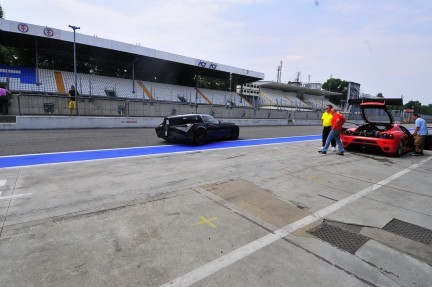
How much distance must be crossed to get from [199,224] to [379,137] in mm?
7879

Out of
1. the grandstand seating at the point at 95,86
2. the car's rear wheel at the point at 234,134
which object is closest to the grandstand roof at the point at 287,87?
the grandstand seating at the point at 95,86

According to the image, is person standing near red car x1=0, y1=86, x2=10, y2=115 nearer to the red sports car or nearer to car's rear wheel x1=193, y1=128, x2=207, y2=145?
car's rear wheel x1=193, y1=128, x2=207, y2=145

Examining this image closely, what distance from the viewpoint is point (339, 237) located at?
10.3 ft

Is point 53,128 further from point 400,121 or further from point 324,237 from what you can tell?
point 400,121

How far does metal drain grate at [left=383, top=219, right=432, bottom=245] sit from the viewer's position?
3223mm

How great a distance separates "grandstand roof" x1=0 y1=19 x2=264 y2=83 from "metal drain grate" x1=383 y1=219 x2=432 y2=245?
93.2ft

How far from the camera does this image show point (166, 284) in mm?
2184

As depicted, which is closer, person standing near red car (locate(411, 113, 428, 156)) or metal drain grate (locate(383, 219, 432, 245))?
metal drain grate (locate(383, 219, 432, 245))

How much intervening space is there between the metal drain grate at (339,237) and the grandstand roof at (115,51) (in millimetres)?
27979

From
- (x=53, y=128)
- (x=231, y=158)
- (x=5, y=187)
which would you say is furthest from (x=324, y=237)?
(x=53, y=128)

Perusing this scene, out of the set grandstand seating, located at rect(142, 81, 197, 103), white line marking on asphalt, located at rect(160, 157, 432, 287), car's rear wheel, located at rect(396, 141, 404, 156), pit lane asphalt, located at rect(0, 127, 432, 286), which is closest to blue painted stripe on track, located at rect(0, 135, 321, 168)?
pit lane asphalt, located at rect(0, 127, 432, 286)

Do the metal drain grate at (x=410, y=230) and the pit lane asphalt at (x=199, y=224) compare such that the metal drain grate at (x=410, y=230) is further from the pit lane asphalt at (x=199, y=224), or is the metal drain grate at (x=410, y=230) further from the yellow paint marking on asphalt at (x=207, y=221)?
the yellow paint marking on asphalt at (x=207, y=221)

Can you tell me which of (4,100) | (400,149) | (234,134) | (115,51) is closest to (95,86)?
(115,51)

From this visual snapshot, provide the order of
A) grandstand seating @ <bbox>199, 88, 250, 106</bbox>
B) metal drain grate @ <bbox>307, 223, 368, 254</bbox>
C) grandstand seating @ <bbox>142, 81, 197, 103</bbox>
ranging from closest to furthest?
metal drain grate @ <bbox>307, 223, 368, 254</bbox>
grandstand seating @ <bbox>142, 81, 197, 103</bbox>
grandstand seating @ <bbox>199, 88, 250, 106</bbox>
